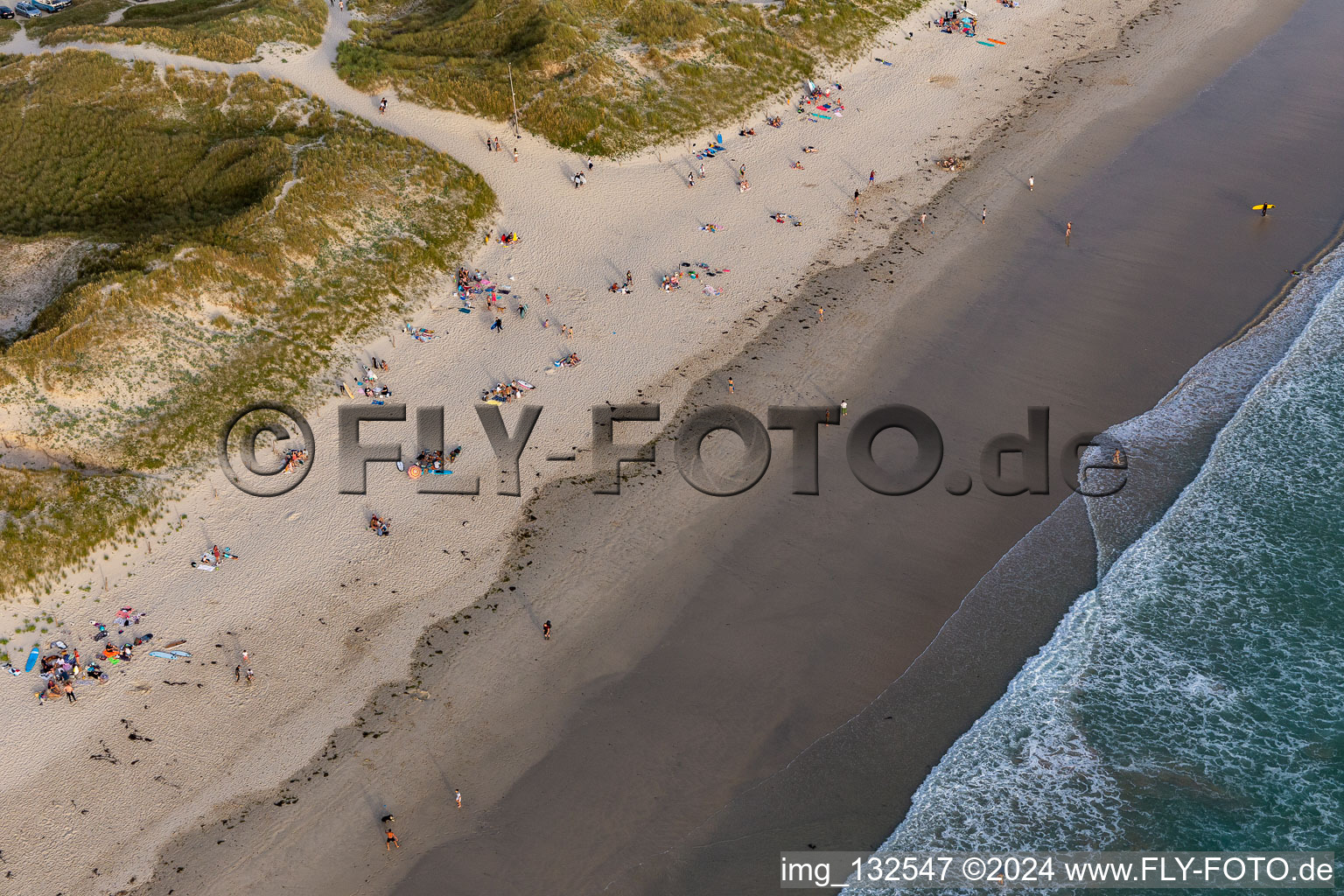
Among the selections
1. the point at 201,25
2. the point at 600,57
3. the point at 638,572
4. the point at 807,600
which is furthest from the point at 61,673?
the point at 600,57

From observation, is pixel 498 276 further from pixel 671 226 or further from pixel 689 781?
pixel 689 781

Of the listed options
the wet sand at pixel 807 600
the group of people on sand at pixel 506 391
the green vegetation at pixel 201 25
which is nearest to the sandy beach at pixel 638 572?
the wet sand at pixel 807 600

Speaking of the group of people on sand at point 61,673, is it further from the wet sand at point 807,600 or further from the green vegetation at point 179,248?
the wet sand at point 807,600

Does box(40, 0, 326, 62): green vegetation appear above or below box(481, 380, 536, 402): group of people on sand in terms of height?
above

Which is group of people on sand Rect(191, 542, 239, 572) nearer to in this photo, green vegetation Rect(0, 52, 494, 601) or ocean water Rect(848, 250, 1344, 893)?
green vegetation Rect(0, 52, 494, 601)

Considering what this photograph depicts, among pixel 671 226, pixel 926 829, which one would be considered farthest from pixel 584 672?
pixel 671 226

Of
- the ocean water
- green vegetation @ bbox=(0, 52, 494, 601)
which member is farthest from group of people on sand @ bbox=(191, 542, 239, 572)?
the ocean water

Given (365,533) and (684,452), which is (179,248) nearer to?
(365,533)
